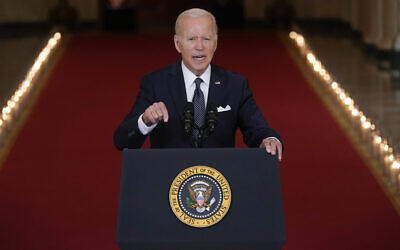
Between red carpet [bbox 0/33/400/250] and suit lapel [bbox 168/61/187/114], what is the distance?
2560 mm

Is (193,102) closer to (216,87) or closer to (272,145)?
(216,87)

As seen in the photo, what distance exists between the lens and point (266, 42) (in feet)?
70.9

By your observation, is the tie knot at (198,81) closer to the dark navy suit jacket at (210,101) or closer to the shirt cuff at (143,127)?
the dark navy suit jacket at (210,101)

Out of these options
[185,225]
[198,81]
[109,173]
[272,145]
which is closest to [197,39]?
[198,81]

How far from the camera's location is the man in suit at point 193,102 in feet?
14.4

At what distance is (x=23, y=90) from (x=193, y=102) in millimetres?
9535

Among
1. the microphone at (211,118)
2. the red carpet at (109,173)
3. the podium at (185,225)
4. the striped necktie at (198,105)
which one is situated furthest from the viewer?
the red carpet at (109,173)

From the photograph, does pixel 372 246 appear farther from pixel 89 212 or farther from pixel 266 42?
pixel 266 42

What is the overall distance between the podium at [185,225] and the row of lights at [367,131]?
183 inches

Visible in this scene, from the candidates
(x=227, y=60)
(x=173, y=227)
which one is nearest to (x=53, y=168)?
(x=173, y=227)

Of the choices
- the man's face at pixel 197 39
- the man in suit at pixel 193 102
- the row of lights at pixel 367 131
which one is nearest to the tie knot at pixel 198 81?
the man in suit at pixel 193 102

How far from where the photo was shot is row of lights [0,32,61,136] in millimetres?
11609

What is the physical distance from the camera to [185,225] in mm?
3900

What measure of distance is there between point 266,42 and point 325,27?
6.18 meters
